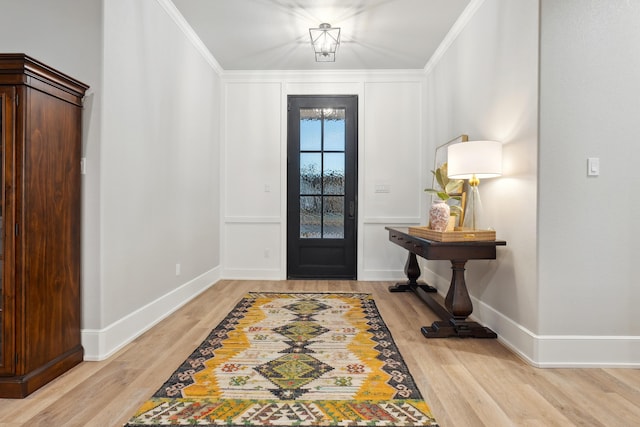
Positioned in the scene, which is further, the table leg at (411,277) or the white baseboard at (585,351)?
the table leg at (411,277)

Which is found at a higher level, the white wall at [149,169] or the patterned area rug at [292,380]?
the white wall at [149,169]

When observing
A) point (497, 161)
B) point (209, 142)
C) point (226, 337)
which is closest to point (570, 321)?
point (497, 161)

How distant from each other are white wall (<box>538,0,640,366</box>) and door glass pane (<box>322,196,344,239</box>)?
283cm

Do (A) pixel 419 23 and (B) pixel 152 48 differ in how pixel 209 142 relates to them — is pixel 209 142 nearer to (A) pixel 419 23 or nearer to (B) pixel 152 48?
(B) pixel 152 48

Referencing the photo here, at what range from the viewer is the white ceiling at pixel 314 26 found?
329 cm

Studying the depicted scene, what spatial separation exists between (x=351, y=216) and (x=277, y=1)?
2549 millimetres

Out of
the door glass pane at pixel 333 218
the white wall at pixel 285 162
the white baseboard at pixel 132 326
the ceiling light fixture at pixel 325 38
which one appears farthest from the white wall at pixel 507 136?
the white baseboard at pixel 132 326

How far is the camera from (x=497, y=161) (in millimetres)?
2594

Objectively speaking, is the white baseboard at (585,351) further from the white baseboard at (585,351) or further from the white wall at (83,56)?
the white wall at (83,56)

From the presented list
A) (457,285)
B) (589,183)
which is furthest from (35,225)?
(589,183)

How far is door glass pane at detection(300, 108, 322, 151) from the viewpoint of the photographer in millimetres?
4891

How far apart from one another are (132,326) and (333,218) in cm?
275

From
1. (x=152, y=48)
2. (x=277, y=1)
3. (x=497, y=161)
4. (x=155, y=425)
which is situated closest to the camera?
(x=155, y=425)

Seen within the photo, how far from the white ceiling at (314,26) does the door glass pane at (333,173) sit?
3.61ft
